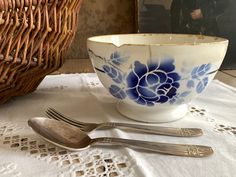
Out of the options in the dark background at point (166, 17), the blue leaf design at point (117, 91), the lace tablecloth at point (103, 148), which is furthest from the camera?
the dark background at point (166, 17)

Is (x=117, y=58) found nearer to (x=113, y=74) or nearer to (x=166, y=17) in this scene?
(x=113, y=74)

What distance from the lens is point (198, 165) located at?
24cm

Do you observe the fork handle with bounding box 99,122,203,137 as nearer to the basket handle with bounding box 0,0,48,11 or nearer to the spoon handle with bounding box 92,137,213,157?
the spoon handle with bounding box 92,137,213,157

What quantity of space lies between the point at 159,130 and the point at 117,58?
0.09m

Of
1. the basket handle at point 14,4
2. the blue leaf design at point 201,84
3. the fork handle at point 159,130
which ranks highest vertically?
the basket handle at point 14,4

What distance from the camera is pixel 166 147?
10.4 inches

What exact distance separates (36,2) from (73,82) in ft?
0.77

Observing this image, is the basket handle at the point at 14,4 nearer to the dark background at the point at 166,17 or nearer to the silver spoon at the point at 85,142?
the silver spoon at the point at 85,142

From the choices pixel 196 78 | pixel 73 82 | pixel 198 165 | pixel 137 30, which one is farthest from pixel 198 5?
pixel 198 165

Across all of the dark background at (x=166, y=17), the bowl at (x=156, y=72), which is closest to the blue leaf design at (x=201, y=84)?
the bowl at (x=156, y=72)

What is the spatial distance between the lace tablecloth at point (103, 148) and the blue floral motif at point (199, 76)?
45 millimetres

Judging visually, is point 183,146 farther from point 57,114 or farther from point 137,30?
point 137,30

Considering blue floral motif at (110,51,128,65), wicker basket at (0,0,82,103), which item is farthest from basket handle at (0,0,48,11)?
blue floral motif at (110,51,128,65)

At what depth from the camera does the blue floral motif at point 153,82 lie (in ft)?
1.00
